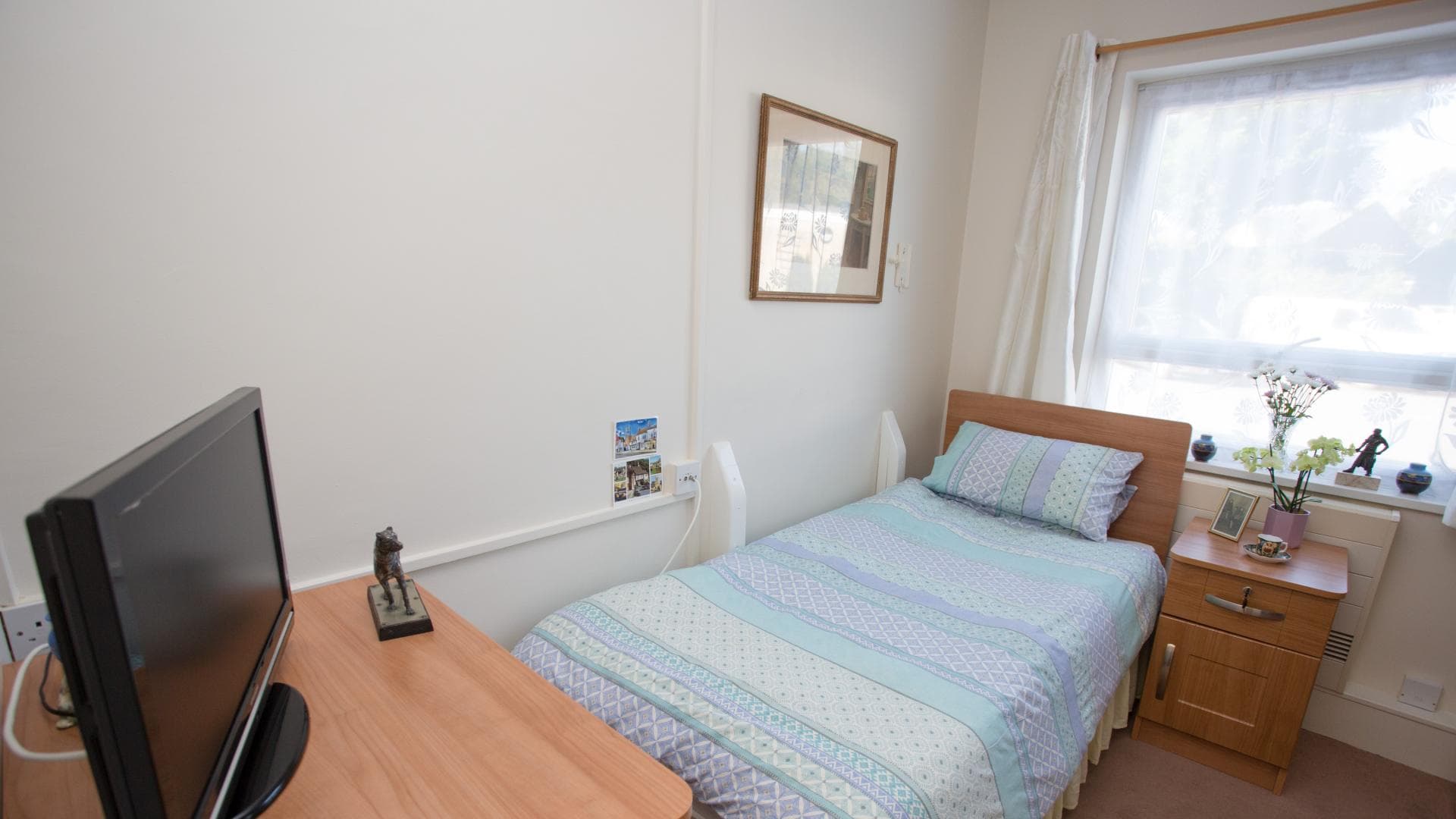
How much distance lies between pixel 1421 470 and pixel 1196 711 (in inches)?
42.7

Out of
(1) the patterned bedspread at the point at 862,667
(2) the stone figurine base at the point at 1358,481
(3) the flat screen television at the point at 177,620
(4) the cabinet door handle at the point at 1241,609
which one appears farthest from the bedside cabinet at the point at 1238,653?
(3) the flat screen television at the point at 177,620

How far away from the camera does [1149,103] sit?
2479 millimetres

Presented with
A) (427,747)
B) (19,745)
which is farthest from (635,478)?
(19,745)

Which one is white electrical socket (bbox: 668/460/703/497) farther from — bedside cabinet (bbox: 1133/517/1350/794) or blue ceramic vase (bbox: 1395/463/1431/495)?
blue ceramic vase (bbox: 1395/463/1431/495)

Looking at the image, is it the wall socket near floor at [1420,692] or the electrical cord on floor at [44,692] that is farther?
the wall socket near floor at [1420,692]

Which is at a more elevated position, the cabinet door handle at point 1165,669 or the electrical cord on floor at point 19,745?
the electrical cord on floor at point 19,745

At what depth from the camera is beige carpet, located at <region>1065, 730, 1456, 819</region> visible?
1.80 meters

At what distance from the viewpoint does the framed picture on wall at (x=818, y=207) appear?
196 centimetres

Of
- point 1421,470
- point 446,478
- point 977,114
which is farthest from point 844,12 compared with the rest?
point 1421,470

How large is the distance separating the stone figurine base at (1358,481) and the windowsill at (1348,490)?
0.05ft

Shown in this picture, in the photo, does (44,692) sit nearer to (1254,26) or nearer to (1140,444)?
(1140,444)

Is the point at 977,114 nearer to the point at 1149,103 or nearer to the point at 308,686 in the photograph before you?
the point at 1149,103

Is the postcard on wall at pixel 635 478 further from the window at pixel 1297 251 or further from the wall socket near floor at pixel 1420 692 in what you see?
the wall socket near floor at pixel 1420 692

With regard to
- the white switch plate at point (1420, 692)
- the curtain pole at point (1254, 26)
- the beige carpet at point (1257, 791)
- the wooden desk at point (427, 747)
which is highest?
the curtain pole at point (1254, 26)
